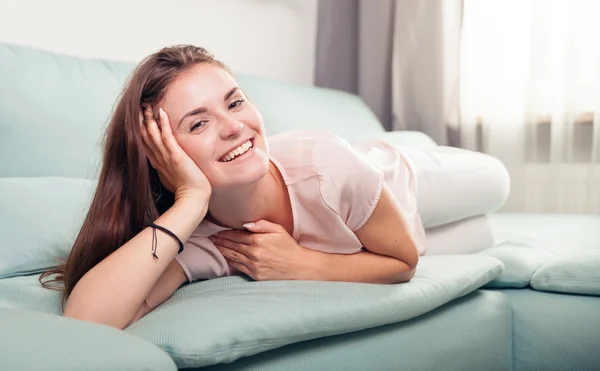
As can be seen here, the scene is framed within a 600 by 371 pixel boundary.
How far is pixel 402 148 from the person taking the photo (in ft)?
6.75

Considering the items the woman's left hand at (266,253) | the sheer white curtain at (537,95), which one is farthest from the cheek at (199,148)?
the sheer white curtain at (537,95)

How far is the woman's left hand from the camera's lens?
131cm

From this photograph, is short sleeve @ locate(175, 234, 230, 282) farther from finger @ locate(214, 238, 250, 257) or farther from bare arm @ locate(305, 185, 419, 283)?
bare arm @ locate(305, 185, 419, 283)

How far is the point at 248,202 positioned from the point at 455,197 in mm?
804

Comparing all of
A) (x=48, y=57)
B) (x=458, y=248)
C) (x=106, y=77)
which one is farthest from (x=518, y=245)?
(x=48, y=57)

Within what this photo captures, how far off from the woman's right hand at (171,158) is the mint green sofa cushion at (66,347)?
0.42m

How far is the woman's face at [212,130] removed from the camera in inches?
48.7

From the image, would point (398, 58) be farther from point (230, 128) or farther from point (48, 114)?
point (230, 128)

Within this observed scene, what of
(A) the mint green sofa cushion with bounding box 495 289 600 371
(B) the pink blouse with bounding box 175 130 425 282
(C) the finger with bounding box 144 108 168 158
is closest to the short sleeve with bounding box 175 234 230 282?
(B) the pink blouse with bounding box 175 130 425 282

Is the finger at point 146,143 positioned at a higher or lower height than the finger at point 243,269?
higher

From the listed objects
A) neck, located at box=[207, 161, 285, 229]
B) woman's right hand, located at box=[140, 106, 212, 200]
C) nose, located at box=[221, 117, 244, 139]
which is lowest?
neck, located at box=[207, 161, 285, 229]

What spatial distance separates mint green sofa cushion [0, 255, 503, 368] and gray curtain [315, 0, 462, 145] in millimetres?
1657

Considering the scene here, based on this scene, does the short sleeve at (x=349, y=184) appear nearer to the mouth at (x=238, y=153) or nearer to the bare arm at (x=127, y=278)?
the mouth at (x=238, y=153)

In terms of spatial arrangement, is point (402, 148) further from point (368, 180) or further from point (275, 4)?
point (275, 4)
